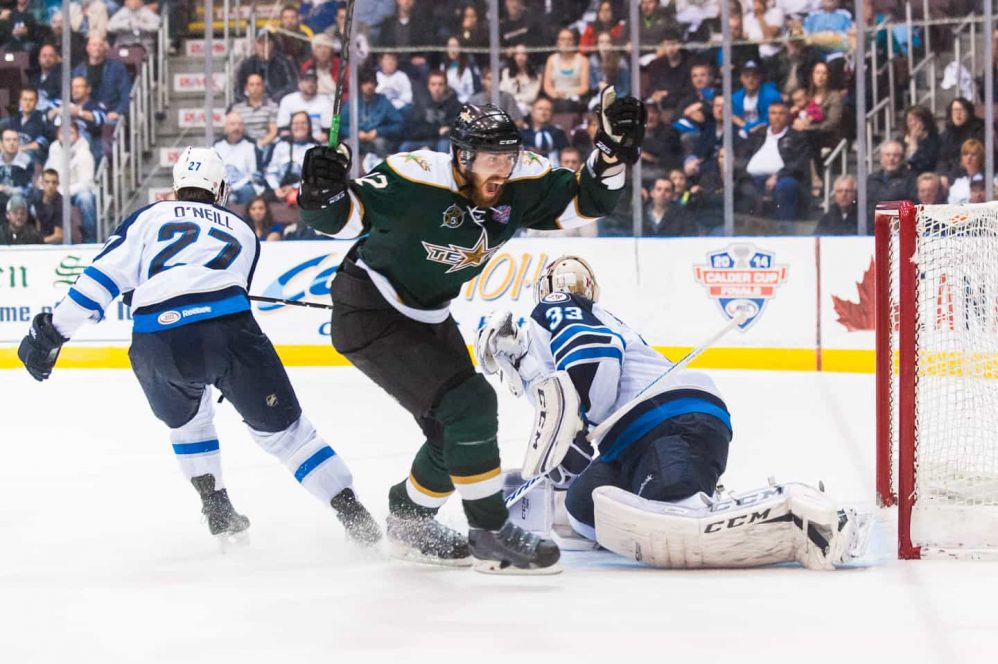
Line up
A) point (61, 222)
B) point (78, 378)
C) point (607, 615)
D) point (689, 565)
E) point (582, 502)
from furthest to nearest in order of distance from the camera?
1. point (61, 222)
2. point (78, 378)
3. point (582, 502)
4. point (689, 565)
5. point (607, 615)

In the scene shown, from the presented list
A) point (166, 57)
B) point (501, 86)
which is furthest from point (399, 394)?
point (166, 57)

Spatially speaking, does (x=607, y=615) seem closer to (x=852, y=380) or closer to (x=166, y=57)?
(x=852, y=380)

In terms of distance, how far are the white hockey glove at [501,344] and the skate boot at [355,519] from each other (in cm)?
50

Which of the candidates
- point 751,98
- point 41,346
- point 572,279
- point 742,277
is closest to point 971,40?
point 751,98

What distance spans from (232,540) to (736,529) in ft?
4.32

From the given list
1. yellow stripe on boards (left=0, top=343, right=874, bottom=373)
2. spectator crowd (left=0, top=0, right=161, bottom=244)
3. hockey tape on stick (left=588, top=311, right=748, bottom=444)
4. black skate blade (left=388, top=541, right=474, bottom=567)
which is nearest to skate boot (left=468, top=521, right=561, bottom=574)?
black skate blade (left=388, top=541, right=474, bottom=567)

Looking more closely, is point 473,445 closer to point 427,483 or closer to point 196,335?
point 427,483

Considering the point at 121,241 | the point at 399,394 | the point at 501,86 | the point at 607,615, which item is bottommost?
the point at 607,615

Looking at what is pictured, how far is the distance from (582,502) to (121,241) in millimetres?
1331

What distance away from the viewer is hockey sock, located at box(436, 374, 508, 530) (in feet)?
9.55

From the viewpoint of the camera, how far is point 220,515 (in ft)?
11.1

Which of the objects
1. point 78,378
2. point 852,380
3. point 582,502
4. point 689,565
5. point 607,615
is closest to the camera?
point 607,615

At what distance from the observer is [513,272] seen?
23.9 feet

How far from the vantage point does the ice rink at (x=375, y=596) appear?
2404 millimetres
